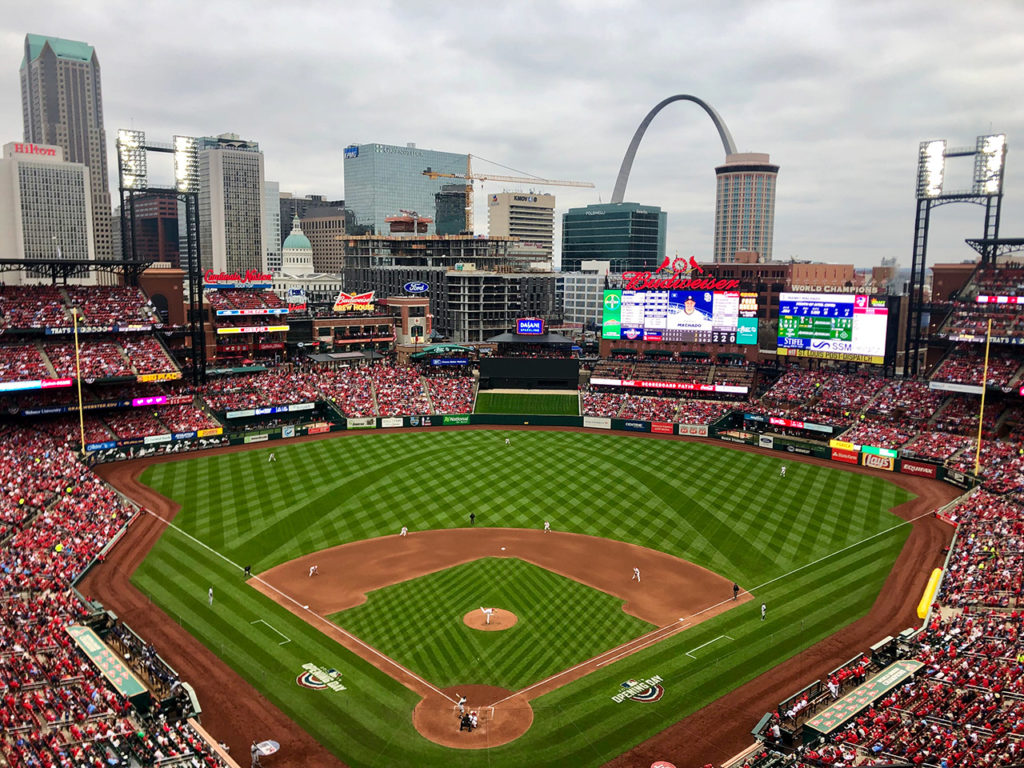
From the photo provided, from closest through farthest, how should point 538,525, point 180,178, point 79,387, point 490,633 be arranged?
1. point 490,633
2. point 538,525
3. point 79,387
4. point 180,178

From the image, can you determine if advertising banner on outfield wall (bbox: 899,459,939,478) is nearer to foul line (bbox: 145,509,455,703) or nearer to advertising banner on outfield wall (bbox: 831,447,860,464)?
advertising banner on outfield wall (bbox: 831,447,860,464)

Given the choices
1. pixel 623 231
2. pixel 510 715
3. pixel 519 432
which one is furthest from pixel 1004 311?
pixel 623 231

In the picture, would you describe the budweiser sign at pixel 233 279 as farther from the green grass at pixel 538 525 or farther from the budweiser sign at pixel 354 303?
the green grass at pixel 538 525

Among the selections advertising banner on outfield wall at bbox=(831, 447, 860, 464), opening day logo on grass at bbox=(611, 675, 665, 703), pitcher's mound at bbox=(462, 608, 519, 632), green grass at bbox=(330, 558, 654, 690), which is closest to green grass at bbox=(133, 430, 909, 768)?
opening day logo on grass at bbox=(611, 675, 665, 703)

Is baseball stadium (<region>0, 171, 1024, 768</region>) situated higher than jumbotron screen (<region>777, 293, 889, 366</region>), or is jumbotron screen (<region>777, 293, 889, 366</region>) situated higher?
jumbotron screen (<region>777, 293, 889, 366</region>)

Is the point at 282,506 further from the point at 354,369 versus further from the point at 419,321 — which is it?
the point at 419,321

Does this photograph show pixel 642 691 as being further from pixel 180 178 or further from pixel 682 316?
pixel 180 178

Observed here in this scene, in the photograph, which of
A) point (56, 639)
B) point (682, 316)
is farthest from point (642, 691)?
point (682, 316)

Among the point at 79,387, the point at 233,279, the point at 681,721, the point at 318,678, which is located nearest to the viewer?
the point at 681,721
